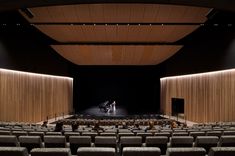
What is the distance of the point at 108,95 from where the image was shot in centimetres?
3484

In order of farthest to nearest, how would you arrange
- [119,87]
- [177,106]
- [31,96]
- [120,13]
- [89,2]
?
[119,87] → [177,106] → [31,96] → [120,13] → [89,2]

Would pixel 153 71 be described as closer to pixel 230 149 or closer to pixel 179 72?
pixel 179 72

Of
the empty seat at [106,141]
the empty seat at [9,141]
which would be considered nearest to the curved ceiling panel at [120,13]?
the empty seat at [106,141]

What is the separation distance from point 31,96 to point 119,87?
14.5 m

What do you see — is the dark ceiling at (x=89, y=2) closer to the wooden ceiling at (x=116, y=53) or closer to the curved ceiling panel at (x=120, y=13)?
the curved ceiling panel at (x=120, y=13)

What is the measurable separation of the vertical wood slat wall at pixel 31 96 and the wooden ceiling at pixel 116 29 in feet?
10.2

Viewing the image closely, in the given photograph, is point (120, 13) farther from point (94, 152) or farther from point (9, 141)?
point (94, 152)

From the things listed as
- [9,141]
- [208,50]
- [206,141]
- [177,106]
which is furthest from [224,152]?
[177,106]

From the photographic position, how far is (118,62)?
30.2 m

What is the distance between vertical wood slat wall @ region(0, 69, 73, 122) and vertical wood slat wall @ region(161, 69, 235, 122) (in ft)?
36.0

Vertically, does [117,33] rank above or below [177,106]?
above

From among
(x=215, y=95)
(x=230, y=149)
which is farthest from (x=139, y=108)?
(x=230, y=149)

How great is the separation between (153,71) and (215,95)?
1414cm

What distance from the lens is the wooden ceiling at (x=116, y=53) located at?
80.1 ft
